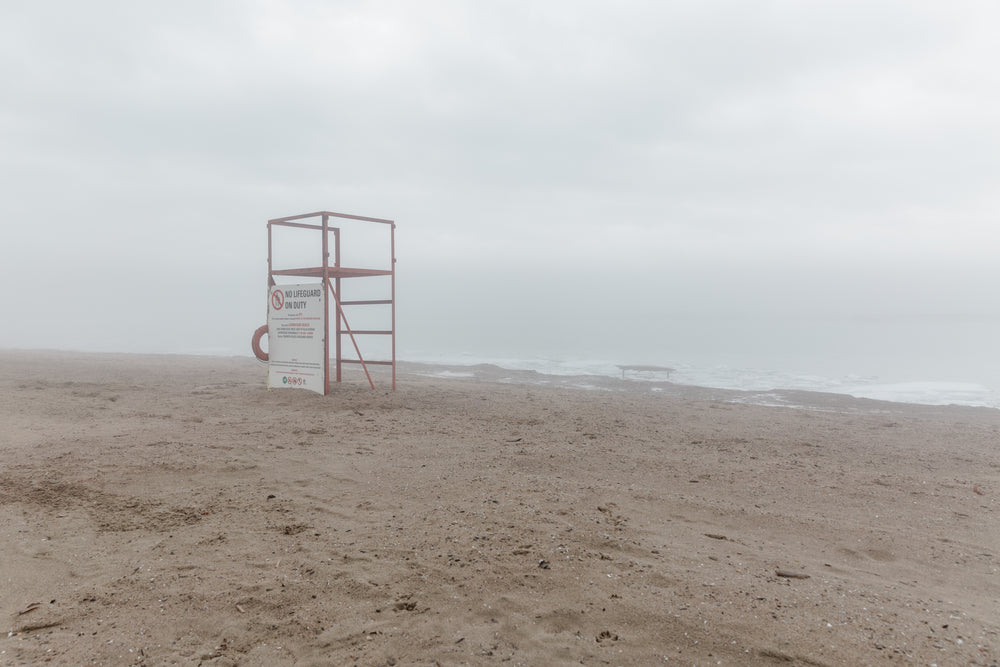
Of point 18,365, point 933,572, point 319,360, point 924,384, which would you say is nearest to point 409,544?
point 933,572

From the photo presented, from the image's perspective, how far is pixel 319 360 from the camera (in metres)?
9.59

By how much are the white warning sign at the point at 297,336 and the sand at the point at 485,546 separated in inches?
96.5

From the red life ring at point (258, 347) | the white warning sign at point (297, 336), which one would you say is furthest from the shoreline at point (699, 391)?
the red life ring at point (258, 347)

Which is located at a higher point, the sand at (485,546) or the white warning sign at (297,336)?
the white warning sign at (297,336)

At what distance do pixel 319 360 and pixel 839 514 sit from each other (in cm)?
781

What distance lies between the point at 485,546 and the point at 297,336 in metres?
7.44

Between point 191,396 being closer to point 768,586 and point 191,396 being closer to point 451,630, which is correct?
point 451,630

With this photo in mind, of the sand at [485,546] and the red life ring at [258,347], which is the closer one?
the sand at [485,546]

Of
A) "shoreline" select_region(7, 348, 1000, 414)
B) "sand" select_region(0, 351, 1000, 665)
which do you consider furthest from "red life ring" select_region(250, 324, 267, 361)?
"sand" select_region(0, 351, 1000, 665)

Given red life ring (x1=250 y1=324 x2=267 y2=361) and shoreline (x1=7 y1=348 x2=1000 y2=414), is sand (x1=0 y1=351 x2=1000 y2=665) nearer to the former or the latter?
red life ring (x1=250 y1=324 x2=267 y2=361)

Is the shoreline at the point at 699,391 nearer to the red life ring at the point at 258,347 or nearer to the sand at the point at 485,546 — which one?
the red life ring at the point at 258,347

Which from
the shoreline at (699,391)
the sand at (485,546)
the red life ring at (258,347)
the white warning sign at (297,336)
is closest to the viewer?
the sand at (485,546)

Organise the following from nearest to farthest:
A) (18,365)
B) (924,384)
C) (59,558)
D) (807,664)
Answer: (807,664)
(59,558)
(18,365)
(924,384)

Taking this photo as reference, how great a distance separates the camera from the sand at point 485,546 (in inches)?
98.9
